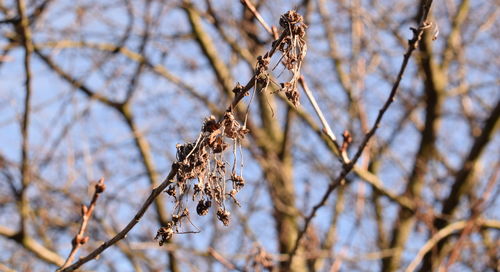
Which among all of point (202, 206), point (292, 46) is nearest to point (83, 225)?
point (202, 206)

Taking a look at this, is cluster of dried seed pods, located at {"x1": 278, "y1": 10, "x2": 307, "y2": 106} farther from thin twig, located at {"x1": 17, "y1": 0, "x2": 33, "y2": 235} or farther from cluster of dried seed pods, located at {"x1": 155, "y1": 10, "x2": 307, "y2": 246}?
thin twig, located at {"x1": 17, "y1": 0, "x2": 33, "y2": 235}

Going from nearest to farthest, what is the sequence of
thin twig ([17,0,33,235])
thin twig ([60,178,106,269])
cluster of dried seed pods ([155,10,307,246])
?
cluster of dried seed pods ([155,10,307,246]), thin twig ([60,178,106,269]), thin twig ([17,0,33,235])

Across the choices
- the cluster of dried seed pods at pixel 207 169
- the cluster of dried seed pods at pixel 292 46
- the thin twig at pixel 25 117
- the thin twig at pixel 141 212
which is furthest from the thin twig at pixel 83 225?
the thin twig at pixel 25 117

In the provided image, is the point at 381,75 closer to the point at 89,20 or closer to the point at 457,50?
the point at 457,50

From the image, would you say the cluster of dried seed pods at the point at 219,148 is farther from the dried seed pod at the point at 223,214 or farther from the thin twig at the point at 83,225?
the thin twig at the point at 83,225

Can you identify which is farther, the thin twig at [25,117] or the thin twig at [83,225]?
the thin twig at [25,117]

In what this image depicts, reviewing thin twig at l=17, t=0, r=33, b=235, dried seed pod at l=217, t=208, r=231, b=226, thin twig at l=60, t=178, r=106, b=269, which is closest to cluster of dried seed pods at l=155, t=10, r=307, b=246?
dried seed pod at l=217, t=208, r=231, b=226

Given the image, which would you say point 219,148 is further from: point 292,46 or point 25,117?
point 25,117

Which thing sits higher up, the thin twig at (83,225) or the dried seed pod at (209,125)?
the thin twig at (83,225)

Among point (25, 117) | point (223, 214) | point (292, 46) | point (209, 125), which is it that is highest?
point (25, 117)

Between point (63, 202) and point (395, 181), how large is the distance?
384 centimetres

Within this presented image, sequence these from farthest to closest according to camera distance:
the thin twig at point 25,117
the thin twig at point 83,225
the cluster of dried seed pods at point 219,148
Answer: the thin twig at point 25,117 < the thin twig at point 83,225 < the cluster of dried seed pods at point 219,148

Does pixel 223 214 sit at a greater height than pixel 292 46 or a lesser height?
lesser

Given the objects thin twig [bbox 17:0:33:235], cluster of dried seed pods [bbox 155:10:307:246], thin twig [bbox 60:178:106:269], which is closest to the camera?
cluster of dried seed pods [bbox 155:10:307:246]
